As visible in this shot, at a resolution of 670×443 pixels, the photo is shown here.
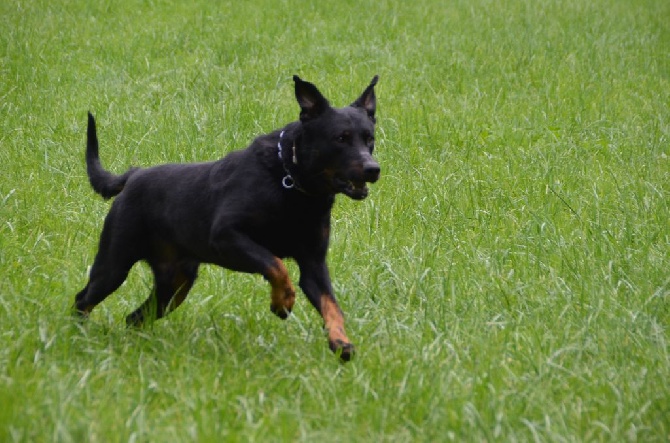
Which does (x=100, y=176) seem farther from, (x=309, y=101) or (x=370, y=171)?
(x=370, y=171)

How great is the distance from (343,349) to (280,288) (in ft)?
1.49

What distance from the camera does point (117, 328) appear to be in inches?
211

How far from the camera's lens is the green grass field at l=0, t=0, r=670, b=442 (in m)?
4.06

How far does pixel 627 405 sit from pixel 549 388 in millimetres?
327

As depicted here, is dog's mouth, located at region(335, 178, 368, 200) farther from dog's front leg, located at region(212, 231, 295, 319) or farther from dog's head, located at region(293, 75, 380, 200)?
dog's front leg, located at region(212, 231, 295, 319)

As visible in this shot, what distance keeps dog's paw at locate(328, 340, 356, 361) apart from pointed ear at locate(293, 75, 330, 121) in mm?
1200

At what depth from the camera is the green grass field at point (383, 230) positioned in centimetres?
406

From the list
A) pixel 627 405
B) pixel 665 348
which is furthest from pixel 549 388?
pixel 665 348

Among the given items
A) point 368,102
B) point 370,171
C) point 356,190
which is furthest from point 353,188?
point 368,102

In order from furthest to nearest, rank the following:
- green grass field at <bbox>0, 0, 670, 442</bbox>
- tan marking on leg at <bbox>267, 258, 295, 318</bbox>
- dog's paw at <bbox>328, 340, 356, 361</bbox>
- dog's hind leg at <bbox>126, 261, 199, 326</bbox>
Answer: dog's hind leg at <bbox>126, 261, 199, 326</bbox>
tan marking on leg at <bbox>267, 258, 295, 318</bbox>
dog's paw at <bbox>328, 340, 356, 361</bbox>
green grass field at <bbox>0, 0, 670, 442</bbox>

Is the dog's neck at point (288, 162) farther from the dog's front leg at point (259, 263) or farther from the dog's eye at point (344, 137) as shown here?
the dog's front leg at point (259, 263)

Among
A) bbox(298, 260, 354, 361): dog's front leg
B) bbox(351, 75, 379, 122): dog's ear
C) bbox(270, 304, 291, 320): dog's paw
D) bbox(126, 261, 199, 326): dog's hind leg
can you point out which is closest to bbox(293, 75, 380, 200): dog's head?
bbox(351, 75, 379, 122): dog's ear

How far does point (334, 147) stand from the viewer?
16.8 feet

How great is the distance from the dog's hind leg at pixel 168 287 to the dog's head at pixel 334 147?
0.98 meters
